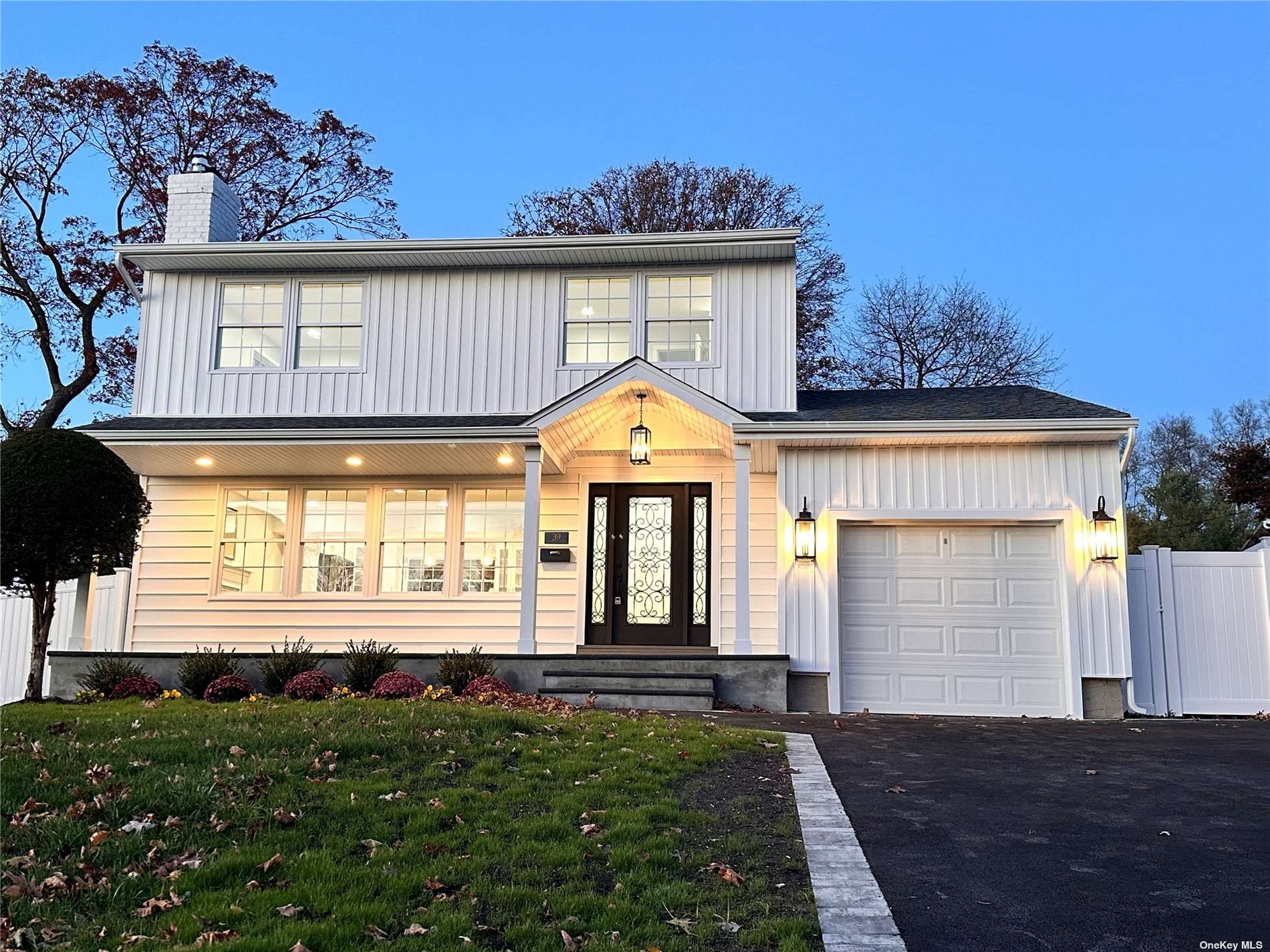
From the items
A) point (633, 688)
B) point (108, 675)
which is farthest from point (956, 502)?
point (108, 675)

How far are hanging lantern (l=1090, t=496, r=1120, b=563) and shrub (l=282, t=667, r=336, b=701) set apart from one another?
7878mm

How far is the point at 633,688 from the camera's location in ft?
32.2

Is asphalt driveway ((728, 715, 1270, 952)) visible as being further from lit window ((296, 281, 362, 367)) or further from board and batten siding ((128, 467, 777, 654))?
lit window ((296, 281, 362, 367))

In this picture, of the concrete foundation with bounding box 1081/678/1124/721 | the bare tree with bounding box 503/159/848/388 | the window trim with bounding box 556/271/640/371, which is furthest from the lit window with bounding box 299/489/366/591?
the bare tree with bounding box 503/159/848/388

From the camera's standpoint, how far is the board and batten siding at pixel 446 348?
11.9 m

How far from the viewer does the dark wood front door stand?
11531mm

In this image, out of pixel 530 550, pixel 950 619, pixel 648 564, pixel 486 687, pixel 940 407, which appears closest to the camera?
pixel 486 687

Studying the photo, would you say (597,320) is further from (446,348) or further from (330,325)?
(330,325)

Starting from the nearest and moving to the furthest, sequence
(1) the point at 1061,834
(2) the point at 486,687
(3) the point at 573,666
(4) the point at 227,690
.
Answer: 1. (1) the point at 1061,834
2. (2) the point at 486,687
3. (4) the point at 227,690
4. (3) the point at 573,666

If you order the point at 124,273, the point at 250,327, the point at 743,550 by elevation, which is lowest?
the point at 743,550

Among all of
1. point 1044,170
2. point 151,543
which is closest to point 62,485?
point 151,543

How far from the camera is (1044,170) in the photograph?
70375 mm

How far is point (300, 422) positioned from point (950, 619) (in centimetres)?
776

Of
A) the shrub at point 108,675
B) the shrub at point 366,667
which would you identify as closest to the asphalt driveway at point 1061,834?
the shrub at point 366,667
